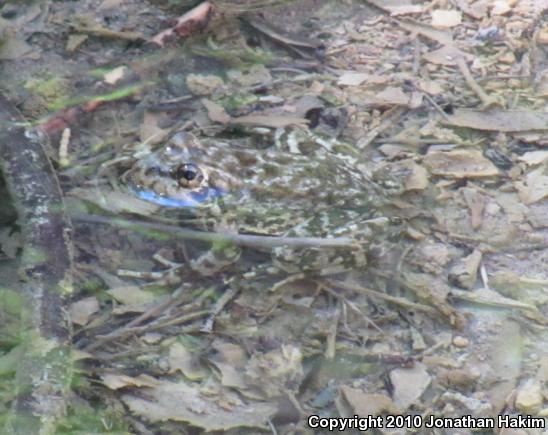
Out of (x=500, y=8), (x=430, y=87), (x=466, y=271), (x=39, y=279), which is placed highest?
(x=500, y=8)

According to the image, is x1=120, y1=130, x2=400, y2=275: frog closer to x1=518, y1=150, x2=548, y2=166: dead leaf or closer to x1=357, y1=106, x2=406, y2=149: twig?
x1=357, y1=106, x2=406, y2=149: twig

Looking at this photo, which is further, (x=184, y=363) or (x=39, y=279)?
(x=184, y=363)

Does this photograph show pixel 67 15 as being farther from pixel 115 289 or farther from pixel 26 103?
pixel 115 289

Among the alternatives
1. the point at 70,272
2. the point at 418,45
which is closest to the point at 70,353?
the point at 70,272

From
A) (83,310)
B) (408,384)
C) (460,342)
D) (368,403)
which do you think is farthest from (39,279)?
(460,342)

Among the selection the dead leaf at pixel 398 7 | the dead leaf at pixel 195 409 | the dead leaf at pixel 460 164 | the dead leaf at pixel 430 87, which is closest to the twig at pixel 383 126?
the dead leaf at pixel 430 87

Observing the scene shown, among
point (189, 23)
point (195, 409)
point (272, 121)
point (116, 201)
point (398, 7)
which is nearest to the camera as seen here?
point (195, 409)

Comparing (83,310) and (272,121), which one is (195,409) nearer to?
(83,310)
